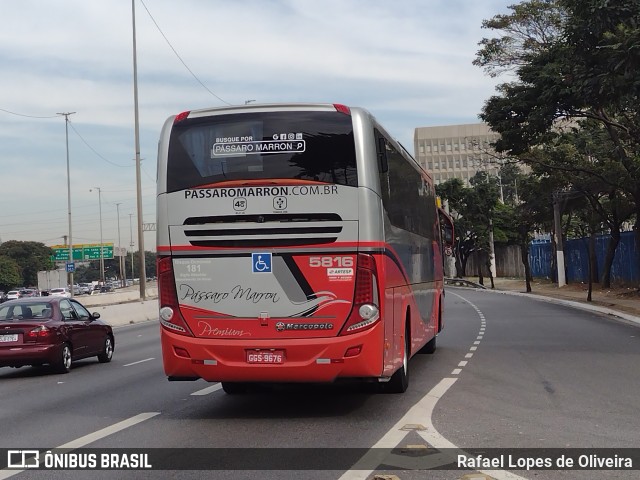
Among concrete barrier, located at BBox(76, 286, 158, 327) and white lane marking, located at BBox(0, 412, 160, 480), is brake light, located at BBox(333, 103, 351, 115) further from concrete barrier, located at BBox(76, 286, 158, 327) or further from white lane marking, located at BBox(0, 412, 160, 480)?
concrete barrier, located at BBox(76, 286, 158, 327)

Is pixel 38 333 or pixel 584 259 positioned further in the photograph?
pixel 584 259

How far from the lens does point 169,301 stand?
31.9 feet

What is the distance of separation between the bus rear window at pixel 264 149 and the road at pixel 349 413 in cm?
280

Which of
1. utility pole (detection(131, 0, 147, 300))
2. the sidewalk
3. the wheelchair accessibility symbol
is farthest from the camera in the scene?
utility pole (detection(131, 0, 147, 300))

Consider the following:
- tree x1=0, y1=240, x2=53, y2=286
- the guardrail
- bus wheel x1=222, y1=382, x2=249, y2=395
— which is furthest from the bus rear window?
tree x1=0, y1=240, x2=53, y2=286

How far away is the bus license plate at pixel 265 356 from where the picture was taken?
932 centimetres

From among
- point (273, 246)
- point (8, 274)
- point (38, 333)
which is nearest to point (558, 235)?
point (38, 333)

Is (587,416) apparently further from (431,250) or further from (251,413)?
(431,250)

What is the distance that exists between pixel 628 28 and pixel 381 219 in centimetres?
1130

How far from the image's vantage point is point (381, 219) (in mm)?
9727

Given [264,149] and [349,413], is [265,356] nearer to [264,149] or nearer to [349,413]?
[349,413]

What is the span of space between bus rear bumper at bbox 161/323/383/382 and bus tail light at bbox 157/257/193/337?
10.3 inches

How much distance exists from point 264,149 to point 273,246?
1153mm

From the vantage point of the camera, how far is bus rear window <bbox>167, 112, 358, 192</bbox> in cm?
956
